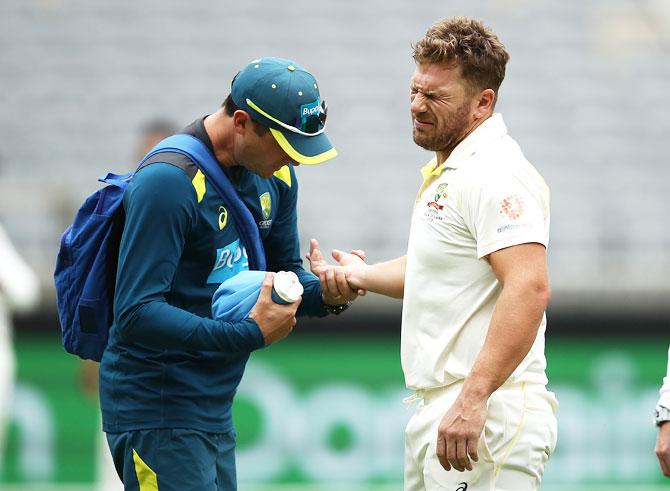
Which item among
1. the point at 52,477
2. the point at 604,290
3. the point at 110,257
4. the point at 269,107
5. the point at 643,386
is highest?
the point at 269,107

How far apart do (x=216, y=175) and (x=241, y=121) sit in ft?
0.66

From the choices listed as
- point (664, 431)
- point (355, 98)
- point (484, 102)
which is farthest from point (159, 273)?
point (355, 98)

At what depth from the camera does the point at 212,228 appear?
3961 mm

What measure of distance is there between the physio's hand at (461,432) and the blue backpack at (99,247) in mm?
977

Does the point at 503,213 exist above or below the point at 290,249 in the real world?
above

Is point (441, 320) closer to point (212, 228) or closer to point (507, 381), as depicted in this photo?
point (507, 381)

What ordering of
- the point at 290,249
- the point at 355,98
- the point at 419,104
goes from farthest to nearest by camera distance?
the point at 355,98, the point at 290,249, the point at 419,104

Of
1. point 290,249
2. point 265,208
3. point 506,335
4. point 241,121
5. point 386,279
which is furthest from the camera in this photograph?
point 290,249

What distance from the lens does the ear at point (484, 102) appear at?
391 cm

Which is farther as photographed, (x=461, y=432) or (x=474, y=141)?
(x=474, y=141)

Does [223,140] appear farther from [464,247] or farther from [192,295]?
[464,247]

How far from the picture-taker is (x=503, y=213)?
11.9 ft

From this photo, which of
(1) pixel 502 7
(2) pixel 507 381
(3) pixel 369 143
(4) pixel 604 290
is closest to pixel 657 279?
(4) pixel 604 290

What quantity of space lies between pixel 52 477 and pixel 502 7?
6.53 meters
